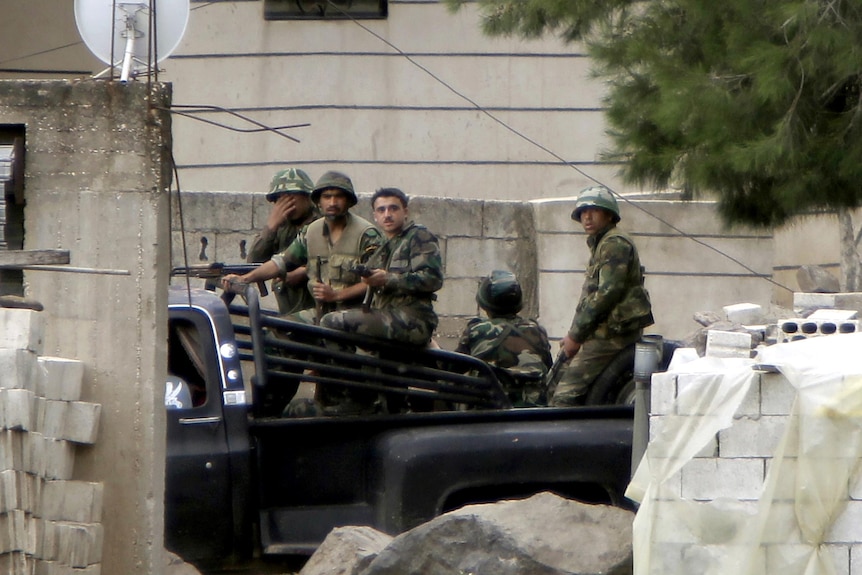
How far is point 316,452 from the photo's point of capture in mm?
5906

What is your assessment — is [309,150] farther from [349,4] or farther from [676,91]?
[676,91]

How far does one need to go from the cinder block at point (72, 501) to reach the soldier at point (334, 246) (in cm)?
189

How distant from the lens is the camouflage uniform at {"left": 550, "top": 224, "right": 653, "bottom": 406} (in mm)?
6840

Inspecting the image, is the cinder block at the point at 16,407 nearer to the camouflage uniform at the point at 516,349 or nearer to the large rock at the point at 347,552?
the large rock at the point at 347,552

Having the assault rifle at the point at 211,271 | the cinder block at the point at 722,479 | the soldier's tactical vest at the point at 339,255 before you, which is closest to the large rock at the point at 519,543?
the cinder block at the point at 722,479

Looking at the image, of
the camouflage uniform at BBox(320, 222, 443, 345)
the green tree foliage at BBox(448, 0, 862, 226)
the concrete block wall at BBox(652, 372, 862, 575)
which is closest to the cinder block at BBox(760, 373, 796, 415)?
the concrete block wall at BBox(652, 372, 862, 575)

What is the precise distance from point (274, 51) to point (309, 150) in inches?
39.4

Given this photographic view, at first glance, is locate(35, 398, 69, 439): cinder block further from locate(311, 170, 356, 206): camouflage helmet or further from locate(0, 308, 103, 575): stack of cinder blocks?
locate(311, 170, 356, 206): camouflage helmet

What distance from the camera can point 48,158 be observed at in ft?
17.4

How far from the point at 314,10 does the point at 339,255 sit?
21.1ft

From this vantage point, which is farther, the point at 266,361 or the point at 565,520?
the point at 266,361

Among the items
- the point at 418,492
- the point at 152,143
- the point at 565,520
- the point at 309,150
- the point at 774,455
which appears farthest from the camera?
the point at 309,150

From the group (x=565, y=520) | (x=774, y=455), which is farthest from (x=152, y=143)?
(x=774, y=455)

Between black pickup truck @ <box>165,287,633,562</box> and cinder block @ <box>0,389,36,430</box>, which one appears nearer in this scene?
cinder block @ <box>0,389,36,430</box>
